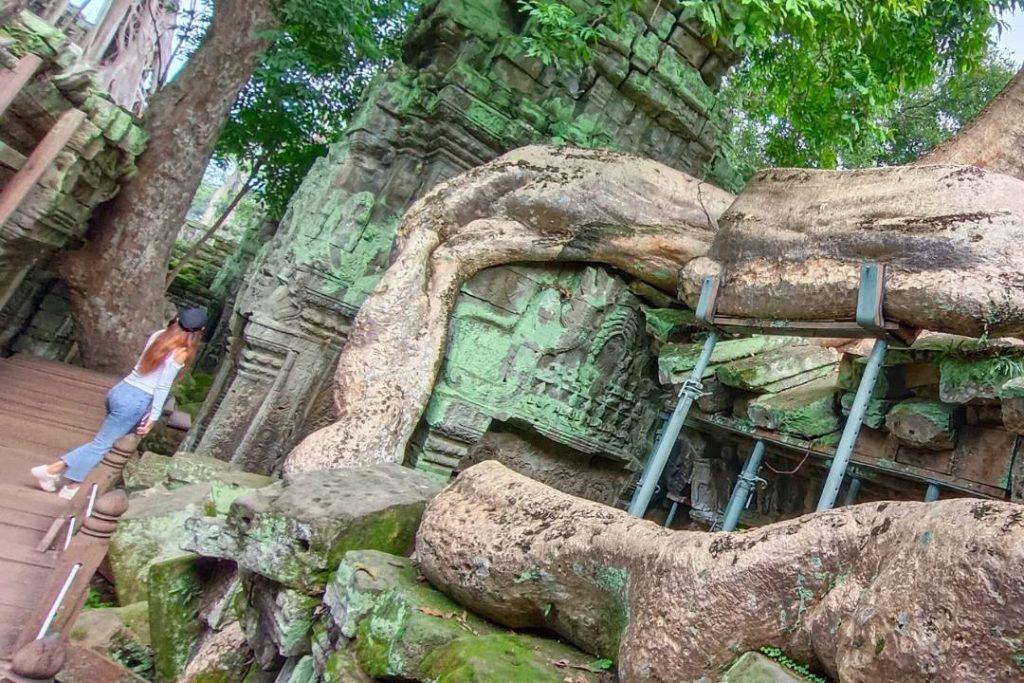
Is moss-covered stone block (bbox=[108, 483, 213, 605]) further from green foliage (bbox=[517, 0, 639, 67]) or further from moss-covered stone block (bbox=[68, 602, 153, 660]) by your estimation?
green foliage (bbox=[517, 0, 639, 67])

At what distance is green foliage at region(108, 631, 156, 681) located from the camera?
10.8 ft

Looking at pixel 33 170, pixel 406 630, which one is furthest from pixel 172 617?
pixel 33 170

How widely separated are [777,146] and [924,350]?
19.5 ft

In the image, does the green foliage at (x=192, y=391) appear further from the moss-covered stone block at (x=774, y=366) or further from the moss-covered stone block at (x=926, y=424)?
the moss-covered stone block at (x=926, y=424)

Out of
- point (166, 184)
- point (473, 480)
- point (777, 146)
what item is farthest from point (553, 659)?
point (777, 146)

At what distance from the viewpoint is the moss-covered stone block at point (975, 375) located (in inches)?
125

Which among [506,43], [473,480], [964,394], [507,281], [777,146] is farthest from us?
[777,146]

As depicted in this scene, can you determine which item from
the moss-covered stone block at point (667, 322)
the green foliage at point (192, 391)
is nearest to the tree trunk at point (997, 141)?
the moss-covered stone block at point (667, 322)

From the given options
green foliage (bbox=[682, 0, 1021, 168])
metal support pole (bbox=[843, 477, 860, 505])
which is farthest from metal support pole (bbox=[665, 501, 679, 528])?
green foliage (bbox=[682, 0, 1021, 168])

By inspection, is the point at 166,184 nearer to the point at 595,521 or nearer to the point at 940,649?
the point at 595,521

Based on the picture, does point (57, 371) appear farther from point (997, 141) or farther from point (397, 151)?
point (997, 141)

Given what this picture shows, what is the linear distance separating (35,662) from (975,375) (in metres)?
3.55

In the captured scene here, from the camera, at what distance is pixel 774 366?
4.37 metres

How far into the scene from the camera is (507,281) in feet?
15.9
